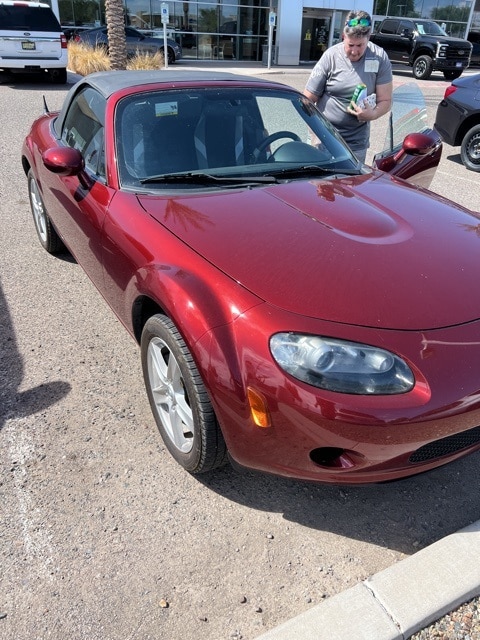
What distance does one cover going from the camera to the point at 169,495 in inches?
93.7

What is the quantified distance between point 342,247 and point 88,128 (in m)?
2.02

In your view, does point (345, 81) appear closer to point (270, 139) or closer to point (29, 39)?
point (270, 139)

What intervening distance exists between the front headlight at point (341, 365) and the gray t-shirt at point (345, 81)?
121 inches

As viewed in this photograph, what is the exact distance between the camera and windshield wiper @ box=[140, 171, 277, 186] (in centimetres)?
287

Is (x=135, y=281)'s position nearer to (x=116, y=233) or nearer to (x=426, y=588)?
(x=116, y=233)

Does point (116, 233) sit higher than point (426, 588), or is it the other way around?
point (116, 233)

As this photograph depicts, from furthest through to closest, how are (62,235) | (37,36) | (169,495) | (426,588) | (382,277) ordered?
(37,36)
(62,235)
(169,495)
(382,277)
(426,588)

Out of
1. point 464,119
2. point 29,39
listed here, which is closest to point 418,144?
point 464,119

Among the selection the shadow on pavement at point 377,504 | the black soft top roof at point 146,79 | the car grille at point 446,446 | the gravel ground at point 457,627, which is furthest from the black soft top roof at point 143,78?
the gravel ground at point 457,627

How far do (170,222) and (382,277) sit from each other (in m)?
1.00

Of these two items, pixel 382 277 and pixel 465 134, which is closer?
pixel 382 277

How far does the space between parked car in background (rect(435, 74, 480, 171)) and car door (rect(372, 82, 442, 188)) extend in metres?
3.39

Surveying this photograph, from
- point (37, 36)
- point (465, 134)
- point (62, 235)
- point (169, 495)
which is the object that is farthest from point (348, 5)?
point (169, 495)

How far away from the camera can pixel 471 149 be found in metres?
8.10
